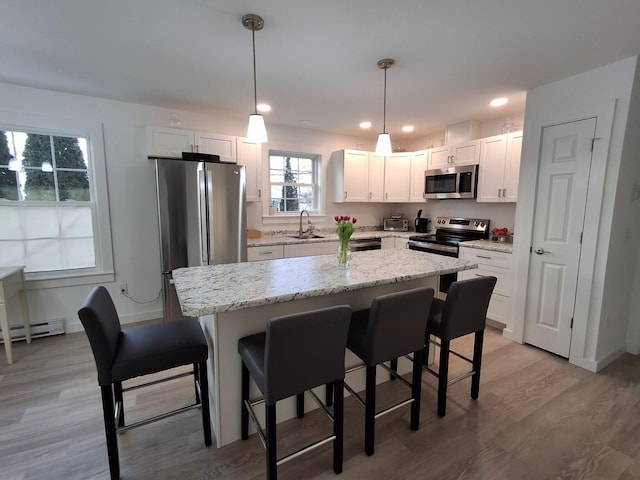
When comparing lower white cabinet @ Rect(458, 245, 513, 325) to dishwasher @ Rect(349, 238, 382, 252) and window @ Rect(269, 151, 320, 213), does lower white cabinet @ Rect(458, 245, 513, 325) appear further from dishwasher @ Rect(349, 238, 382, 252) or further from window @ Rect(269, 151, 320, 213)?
window @ Rect(269, 151, 320, 213)

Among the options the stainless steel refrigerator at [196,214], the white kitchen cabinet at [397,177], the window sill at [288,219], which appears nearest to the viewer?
the stainless steel refrigerator at [196,214]

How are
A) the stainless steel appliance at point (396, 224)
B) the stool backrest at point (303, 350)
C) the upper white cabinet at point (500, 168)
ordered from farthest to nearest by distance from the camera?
1. the stainless steel appliance at point (396, 224)
2. the upper white cabinet at point (500, 168)
3. the stool backrest at point (303, 350)

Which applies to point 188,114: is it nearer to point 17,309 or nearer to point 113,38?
point 113,38

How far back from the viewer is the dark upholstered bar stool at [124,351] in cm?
135

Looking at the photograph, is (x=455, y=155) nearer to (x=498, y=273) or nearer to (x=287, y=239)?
(x=498, y=273)

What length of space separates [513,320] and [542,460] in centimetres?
161

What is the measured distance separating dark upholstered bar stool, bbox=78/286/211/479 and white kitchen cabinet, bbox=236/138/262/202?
2.29 m

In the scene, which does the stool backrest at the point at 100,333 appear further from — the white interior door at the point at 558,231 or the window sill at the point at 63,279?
the white interior door at the point at 558,231

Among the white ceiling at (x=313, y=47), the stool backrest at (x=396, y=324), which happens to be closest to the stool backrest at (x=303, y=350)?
the stool backrest at (x=396, y=324)

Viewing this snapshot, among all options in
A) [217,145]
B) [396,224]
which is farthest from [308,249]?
[396,224]

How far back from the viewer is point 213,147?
3.39 metres

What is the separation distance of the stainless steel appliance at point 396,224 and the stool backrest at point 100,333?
4.15 meters

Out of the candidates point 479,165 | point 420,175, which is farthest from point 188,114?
point 479,165

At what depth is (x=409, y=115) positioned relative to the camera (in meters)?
3.55
